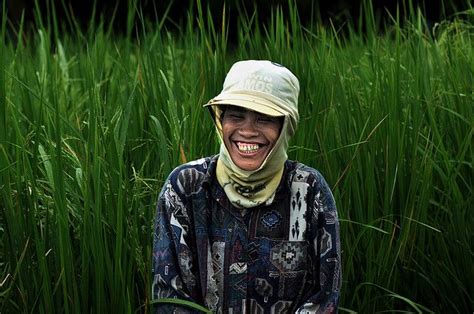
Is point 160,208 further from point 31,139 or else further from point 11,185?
point 31,139

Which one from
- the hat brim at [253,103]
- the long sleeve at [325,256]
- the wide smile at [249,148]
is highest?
the hat brim at [253,103]

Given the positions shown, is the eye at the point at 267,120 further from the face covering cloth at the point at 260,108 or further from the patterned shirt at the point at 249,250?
the patterned shirt at the point at 249,250

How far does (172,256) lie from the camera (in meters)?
2.19

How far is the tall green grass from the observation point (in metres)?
2.44

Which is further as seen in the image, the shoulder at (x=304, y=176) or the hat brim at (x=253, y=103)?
the shoulder at (x=304, y=176)

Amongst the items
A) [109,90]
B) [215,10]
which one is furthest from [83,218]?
[215,10]

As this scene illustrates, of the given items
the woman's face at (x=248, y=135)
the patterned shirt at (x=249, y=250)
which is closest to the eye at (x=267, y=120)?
the woman's face at (x=248, y=135)

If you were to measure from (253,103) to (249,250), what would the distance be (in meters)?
0.31

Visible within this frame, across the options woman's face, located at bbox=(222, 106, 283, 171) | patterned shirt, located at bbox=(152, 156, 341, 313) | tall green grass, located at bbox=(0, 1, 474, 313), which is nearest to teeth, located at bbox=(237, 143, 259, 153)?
woman's face, located at bbox=(222, 106, 283, 171)

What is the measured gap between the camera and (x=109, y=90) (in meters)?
Result: 3.86

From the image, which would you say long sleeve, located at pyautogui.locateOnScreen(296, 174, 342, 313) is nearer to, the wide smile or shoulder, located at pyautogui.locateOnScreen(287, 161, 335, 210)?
shoulder, located at pyautogui.locateOnScreen(287, 161, 335, 210)

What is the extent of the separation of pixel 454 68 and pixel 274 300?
1.64 metres

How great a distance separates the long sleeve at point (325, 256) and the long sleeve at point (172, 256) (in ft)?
0.80

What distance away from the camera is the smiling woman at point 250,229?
216cm
